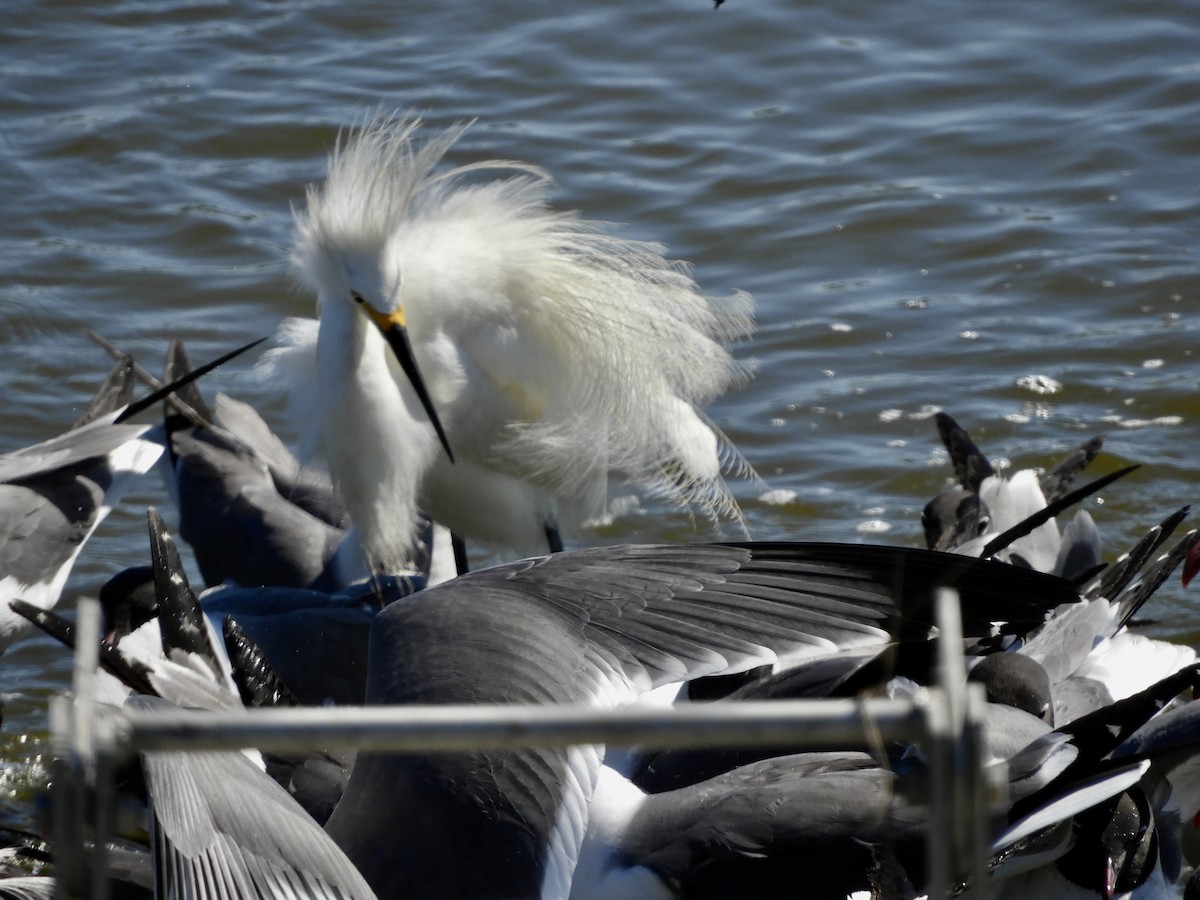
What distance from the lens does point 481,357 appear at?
13.6 ft

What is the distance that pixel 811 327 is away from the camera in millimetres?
5918

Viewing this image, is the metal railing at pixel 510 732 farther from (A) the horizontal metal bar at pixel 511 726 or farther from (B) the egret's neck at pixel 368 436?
(B) the egret's neck at pixel 368 436

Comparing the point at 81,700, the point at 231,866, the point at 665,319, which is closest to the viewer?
the point at 81,700

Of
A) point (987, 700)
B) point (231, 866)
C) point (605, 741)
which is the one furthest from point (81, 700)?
point (987, 700)

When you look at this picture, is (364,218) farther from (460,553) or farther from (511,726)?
(511,726)

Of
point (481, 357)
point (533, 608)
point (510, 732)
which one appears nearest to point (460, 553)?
point (481, 357)

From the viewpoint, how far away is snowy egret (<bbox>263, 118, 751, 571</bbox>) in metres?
3.88

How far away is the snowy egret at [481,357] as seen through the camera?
12.7 feet

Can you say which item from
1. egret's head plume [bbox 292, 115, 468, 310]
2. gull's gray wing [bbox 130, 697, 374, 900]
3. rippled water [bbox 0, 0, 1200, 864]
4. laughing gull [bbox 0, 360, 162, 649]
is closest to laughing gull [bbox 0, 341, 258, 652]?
laughing gull [bbox 0, 360, 162, 649]

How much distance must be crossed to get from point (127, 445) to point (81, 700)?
3777mm

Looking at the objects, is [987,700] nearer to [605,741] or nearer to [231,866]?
[231,866]

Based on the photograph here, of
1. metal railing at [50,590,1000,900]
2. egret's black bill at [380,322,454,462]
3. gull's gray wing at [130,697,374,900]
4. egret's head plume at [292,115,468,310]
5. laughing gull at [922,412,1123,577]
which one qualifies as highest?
egret's head plume at [292,115,468,310]

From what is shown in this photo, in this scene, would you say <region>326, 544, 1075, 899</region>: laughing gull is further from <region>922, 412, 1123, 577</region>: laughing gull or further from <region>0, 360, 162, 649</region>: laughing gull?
<region>0, 360, 162, 649</region>: laughing gull

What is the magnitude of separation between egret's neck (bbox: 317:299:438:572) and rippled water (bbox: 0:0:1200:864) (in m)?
0.97
